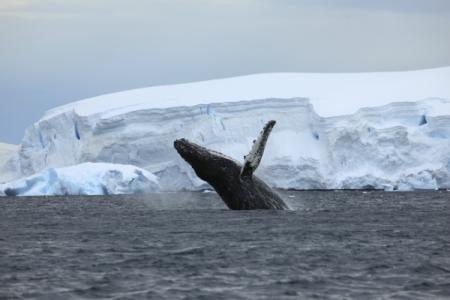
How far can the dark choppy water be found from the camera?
12.4 m

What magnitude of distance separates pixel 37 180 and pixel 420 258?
123 ft

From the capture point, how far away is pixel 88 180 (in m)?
49.9

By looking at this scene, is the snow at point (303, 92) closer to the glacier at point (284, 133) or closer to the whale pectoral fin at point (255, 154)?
the glacier at point (284, 133)

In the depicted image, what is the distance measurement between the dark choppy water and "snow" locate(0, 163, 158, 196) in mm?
25221

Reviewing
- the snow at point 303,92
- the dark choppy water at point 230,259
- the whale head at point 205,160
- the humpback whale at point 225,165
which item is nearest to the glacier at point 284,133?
the snow at point 303,92

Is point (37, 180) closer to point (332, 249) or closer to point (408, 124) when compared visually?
point (408, 124)

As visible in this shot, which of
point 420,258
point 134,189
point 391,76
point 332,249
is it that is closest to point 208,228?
point 332,249

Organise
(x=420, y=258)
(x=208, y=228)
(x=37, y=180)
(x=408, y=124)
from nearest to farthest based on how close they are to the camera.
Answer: (x=420, y=258) < (x=208, y=228) < (x=37, y=180) < (x=408, y=124)

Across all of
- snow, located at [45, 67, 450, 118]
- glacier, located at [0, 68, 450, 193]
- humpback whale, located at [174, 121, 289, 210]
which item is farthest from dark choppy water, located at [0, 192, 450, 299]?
snow, located at [45, 67, 450, 118]

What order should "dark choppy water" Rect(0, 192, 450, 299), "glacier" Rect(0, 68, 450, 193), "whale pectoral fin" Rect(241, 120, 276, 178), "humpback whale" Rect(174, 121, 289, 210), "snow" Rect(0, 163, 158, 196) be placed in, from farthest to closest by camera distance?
1. "glacier" Rect(0, 68, 450, 193)
2. "snow" Rect(0, 163, 158, 196)
3. "humpback whale" Rect(174, 121, 289, 210)
4. "whale pectoral fin" Rect(241, 120, 276, 178)
5. "dark choppy water" Rect(0, 192, 450, 299)

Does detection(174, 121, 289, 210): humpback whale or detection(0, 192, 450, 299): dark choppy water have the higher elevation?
detection(174, 121, 289, 210): humpback whale

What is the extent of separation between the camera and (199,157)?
22.0 meters

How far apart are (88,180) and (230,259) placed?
115ft

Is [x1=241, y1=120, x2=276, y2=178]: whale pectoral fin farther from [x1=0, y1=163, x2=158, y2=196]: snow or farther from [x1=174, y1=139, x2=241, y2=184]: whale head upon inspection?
[x1=0, y1=163, x2=158, y2=196]: snow
